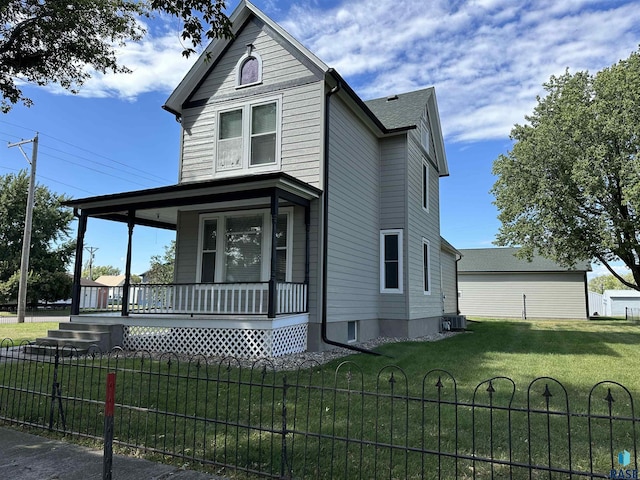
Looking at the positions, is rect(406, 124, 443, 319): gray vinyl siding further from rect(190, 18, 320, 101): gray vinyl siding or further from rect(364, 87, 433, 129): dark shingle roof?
rect(190, 18, 320, 101): gray vinyl siding

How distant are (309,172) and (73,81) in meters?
7.10

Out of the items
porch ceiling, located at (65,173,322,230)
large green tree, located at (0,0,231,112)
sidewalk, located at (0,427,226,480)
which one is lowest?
sidewalk, located at (0,427,226,480)

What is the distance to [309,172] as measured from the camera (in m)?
10.8

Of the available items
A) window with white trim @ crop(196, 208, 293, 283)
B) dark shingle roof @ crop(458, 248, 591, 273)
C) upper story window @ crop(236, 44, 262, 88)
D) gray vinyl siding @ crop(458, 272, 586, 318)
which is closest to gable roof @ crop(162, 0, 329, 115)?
upper story window @ crop(236, 44, 262, 88)

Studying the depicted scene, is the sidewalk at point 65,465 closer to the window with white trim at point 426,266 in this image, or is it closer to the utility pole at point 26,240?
the window with white trim at point 426,266

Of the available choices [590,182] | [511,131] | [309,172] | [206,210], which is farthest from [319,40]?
[511,131]

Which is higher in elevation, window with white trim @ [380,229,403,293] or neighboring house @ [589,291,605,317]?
window with white trim @ [380,229,403,293]

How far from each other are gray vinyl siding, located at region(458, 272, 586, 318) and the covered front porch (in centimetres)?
2487

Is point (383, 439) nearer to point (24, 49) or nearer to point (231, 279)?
→ point (231, 279)

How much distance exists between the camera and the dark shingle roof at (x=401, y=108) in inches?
591

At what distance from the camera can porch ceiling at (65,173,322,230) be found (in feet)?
30.2

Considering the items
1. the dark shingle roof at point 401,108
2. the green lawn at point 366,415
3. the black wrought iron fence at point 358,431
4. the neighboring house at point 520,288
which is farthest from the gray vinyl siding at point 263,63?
the neighboring house at point 520,288

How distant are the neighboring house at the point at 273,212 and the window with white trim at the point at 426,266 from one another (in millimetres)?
1263

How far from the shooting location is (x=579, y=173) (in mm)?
19844
